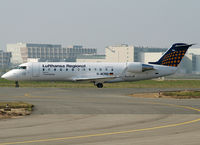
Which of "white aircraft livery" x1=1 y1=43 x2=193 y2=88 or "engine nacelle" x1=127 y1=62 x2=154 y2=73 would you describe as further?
"engine nacelle" x1=127 y1=62 x2=154 y2=73

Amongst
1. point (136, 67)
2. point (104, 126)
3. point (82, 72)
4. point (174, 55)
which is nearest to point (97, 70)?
point (82, 72)

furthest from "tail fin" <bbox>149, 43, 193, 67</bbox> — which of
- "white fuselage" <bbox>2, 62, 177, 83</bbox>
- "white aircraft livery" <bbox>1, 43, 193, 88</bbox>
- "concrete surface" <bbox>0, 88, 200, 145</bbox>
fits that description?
"concrete surface" <bbox>0, 88, 200, 145</bbox>

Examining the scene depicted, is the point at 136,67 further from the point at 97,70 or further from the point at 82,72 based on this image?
the point at 82,72

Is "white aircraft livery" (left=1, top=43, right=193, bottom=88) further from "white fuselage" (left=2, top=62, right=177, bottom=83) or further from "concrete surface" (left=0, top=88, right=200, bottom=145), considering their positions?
"concrete surface" (left=0, top=88, right=200, bottom=145)

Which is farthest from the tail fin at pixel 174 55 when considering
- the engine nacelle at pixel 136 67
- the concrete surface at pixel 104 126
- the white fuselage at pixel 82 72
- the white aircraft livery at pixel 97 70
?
the concrete surface at pixel 104 126

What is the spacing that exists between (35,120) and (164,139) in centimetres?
893

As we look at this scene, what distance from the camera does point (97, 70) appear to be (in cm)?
5491

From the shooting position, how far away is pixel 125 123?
22016 millimetres

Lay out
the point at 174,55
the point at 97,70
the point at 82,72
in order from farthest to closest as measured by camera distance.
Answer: the point at 174,55, the point at 97,70, the point at 82,72

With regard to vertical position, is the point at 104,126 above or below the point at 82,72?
below

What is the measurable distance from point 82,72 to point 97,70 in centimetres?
207

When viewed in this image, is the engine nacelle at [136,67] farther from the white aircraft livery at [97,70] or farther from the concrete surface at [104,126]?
the concrete surface at [104,126]

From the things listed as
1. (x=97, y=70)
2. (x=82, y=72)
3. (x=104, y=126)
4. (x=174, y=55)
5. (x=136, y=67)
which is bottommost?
(x=104, y=126)

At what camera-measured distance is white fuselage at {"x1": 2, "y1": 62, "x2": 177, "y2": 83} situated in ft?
174
